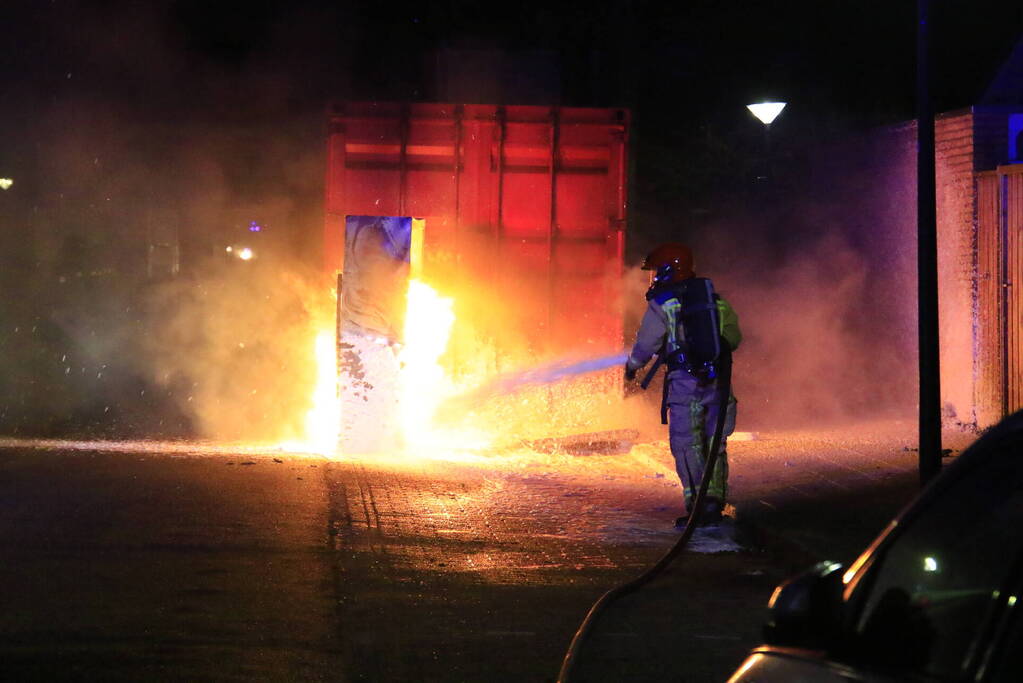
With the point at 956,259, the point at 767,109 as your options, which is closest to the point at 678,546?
the point at 956,259

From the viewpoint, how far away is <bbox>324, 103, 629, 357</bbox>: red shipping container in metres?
12.7

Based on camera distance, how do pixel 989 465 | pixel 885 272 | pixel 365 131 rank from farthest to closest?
pixel 885 272, pixel 365 131, pixel 989 465

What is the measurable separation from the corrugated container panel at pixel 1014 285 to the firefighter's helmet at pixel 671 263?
502cm

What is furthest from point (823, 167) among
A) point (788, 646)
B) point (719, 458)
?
point (788, 646)

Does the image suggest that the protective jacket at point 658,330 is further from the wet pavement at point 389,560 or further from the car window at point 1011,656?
the car window at point 1011,656

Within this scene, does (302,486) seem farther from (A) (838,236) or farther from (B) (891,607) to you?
(A) (838,236)

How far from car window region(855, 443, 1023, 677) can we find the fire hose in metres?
2.65

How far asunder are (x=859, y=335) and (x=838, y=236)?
5.47 ft

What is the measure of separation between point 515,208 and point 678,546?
20.5 feet

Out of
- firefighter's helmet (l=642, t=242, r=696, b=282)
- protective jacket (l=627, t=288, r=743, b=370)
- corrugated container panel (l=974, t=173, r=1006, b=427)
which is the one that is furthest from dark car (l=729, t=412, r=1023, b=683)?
corrugated container panel (l=974, t=173, r=1006, b=427)

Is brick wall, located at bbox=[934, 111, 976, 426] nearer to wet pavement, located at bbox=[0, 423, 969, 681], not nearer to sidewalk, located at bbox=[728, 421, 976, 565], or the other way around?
sidewalk, located at bbox=[728, 421, 976, 565]

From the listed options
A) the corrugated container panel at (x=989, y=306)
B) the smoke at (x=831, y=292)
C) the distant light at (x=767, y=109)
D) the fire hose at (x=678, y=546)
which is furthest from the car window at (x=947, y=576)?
the distant light at (x=767, y=109)

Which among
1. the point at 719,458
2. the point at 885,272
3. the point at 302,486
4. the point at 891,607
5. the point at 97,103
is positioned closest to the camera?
the point at 891,607

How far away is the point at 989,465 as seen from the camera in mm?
2193
